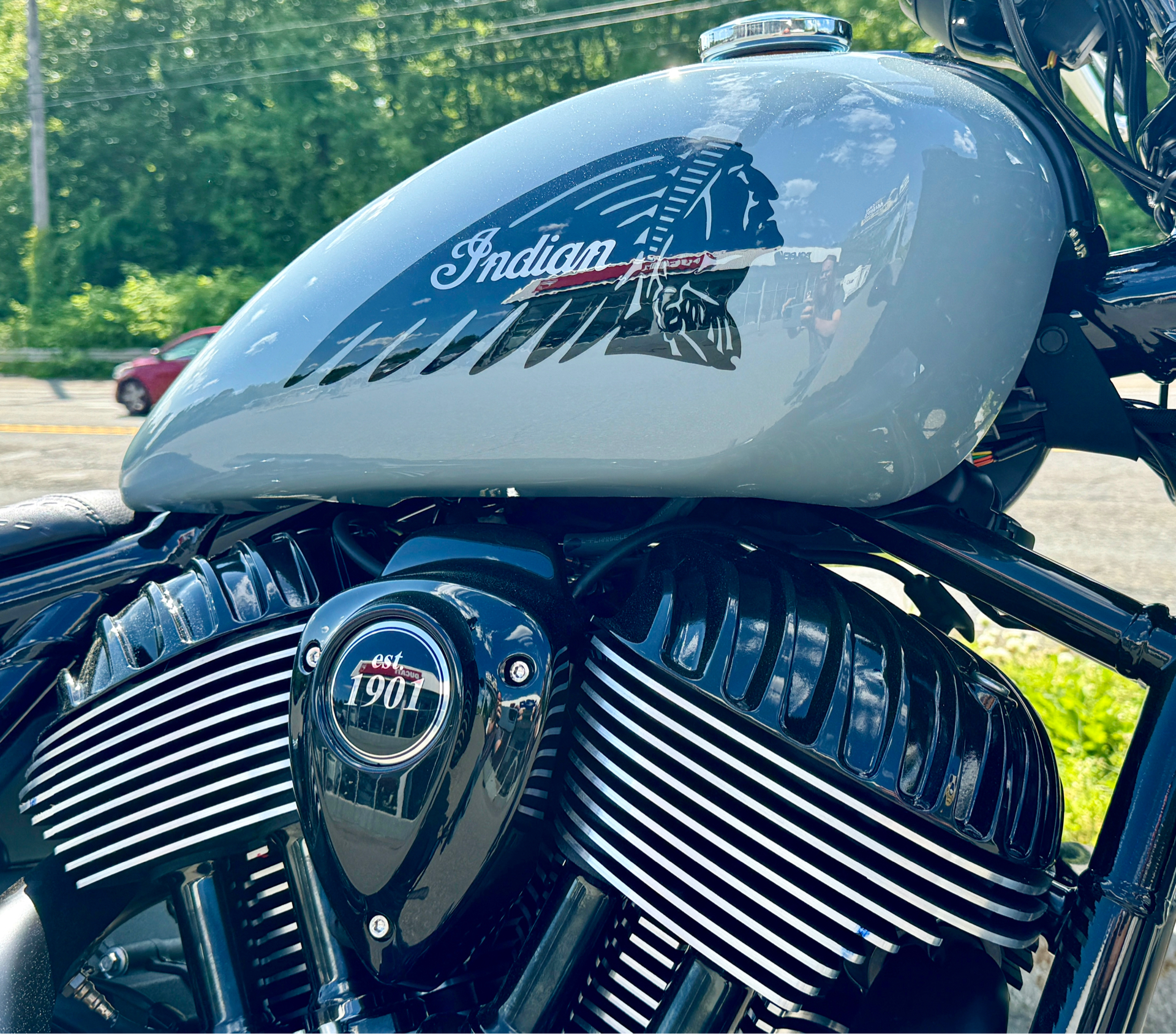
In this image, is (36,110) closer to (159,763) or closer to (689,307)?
(159,763)

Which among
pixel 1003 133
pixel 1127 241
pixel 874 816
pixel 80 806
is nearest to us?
pixel 874 816

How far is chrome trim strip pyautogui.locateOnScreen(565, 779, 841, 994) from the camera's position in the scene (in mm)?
945

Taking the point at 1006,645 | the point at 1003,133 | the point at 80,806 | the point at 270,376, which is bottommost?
the point at 1006,645

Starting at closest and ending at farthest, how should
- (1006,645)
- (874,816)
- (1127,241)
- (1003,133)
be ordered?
1. (874,816)
2. (1003,133)
3. (1006,645)
4. (1127,241)

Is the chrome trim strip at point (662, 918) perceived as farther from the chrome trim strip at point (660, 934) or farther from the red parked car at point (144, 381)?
the red parked car at point (144, 381)

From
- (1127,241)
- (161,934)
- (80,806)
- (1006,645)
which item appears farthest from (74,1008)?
(1127,241)

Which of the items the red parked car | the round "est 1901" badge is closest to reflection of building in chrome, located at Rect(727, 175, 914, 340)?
the round "est 1901" badge

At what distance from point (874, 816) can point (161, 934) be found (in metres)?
1.04

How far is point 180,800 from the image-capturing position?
1.16 metres

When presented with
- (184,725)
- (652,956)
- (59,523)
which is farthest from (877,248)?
(59,523)

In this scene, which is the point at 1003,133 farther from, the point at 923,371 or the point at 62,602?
the point at 62,602

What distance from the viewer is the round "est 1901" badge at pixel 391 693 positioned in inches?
38.9

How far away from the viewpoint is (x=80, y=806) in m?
1.24

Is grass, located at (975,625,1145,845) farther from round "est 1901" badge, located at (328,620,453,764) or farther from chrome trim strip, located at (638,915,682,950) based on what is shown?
round "est 1901" badge, located at (328,620,453,764)
